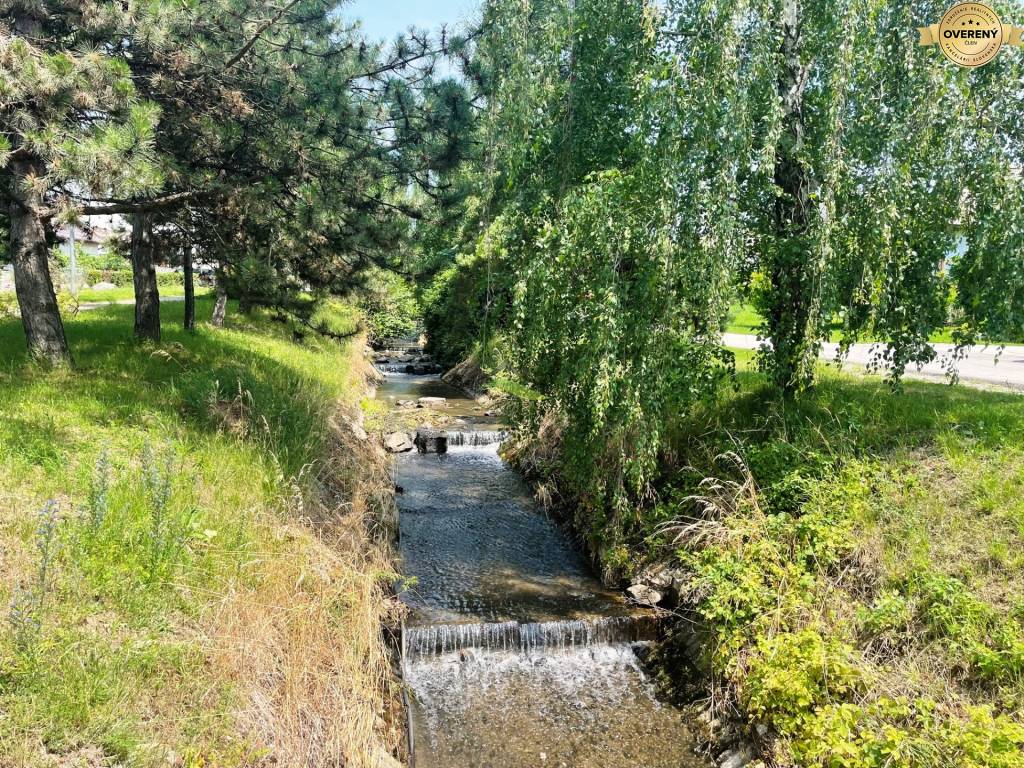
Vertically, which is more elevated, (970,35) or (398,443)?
(970,35)

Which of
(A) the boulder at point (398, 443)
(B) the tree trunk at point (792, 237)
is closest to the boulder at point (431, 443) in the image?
(A) the boulder at point (398, 443)

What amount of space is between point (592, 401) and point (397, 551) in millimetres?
3327

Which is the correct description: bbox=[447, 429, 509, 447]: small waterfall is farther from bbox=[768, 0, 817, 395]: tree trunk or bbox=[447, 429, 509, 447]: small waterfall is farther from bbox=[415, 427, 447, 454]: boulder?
bbox=[768, 0, 817, 395]: tree trunk

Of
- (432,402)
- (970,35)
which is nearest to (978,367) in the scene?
(970,35)

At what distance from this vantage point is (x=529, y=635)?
5.96 meters

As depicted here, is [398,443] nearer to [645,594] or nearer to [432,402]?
[432,402]

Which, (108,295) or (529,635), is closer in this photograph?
(529,635)

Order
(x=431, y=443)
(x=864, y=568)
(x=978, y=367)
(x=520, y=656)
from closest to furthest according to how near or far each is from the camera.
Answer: (x=864, y=568) → (x=520, y=656) → (x=978, y=367) → (x=431, y=443)

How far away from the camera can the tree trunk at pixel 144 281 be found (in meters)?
9.00

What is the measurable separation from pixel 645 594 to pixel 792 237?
13.2 ft

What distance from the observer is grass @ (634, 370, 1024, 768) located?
389 cm

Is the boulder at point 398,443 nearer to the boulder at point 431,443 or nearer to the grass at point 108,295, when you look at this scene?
the boulder at point 431,443

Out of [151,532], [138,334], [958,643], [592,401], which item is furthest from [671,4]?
[138,334]

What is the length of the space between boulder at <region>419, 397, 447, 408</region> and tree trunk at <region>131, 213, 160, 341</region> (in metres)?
7.14
